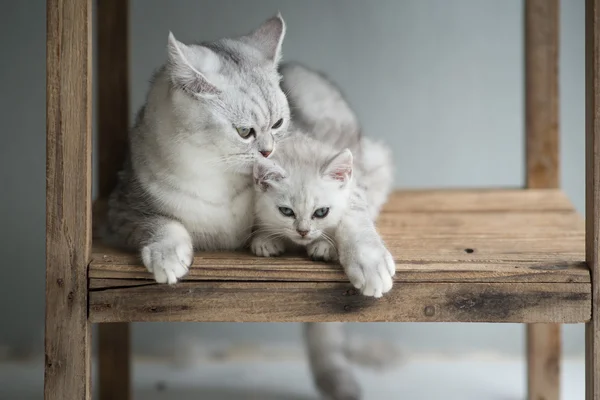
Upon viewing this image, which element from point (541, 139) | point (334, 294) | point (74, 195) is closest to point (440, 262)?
point (334, 294)

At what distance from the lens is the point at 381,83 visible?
104 inches

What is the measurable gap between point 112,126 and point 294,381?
104cm

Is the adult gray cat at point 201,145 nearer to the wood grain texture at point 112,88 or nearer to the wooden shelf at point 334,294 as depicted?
the wooden shelf at point 334,294

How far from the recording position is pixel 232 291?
141cm

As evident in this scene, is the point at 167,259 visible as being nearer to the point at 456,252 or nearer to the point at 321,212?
the point at 321,212

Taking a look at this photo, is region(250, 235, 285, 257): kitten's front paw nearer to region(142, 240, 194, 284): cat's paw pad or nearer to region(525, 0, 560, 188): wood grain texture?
region(142, 240, 194, 284): cat's paw pad

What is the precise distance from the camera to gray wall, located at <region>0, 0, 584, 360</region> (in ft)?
8.43

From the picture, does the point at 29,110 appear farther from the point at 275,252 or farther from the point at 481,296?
the point at 481,296

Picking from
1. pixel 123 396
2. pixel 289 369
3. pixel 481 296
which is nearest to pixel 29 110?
pixel 123 396

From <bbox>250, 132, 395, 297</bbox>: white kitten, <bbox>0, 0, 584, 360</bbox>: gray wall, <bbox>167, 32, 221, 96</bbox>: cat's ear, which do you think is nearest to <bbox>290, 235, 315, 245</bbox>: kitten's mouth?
<bbox>250, 132, 395, 297</bbox>: white kitten

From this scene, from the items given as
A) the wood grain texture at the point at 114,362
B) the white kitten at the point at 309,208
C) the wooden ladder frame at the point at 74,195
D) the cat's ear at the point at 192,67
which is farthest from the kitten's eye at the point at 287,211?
the wood grain texture at the point at 114,362

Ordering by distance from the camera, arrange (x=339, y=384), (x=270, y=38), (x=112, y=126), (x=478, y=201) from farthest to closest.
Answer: (x=112, y=126) < (x=478, y=201) < (x=339, y=384) < (x=270, y=38)

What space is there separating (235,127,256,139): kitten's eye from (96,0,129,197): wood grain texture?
88 centimetres

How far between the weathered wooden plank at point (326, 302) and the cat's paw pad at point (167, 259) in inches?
1.0
